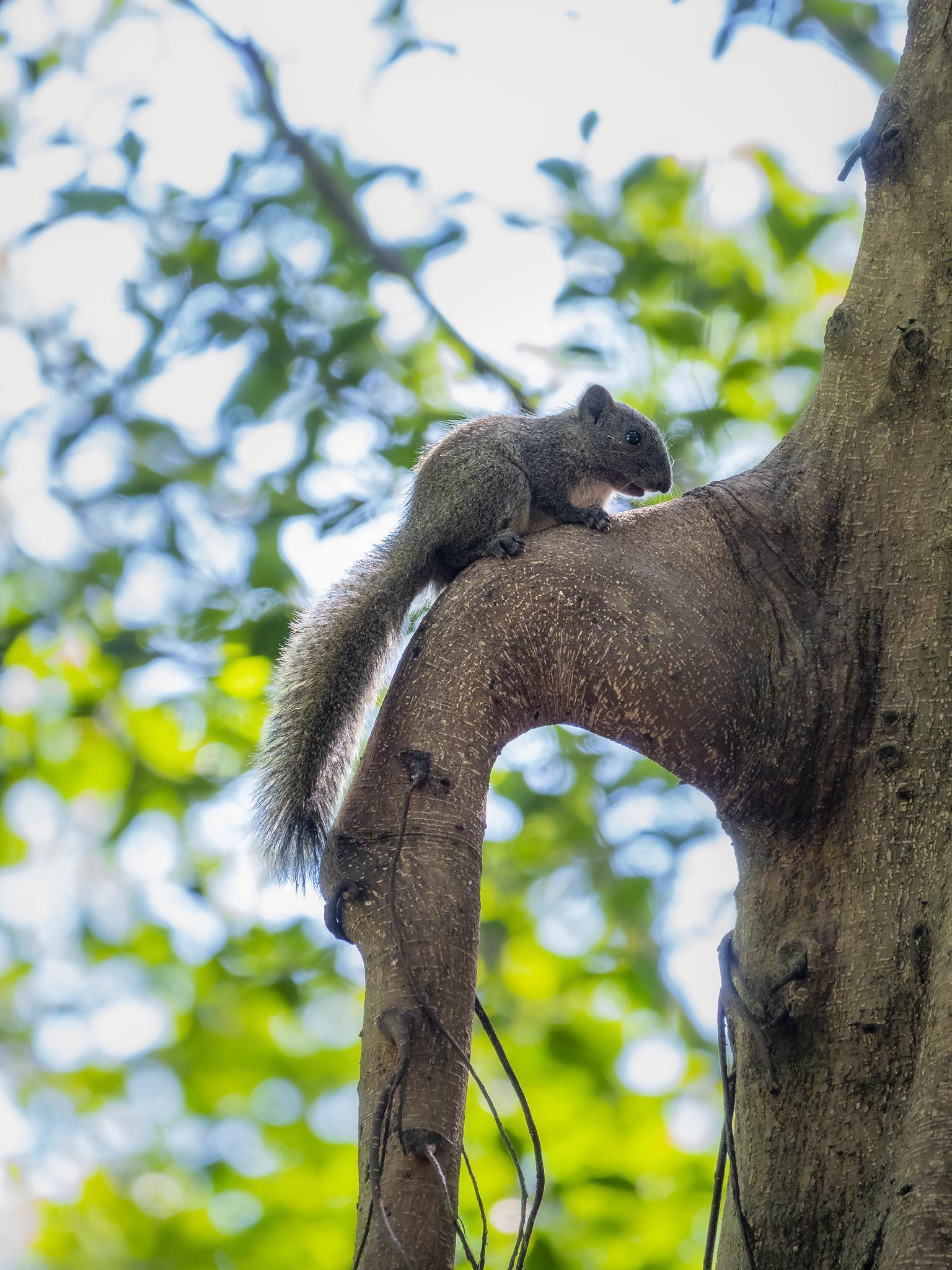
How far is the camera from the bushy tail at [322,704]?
1.52 meters

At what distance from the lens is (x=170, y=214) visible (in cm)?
314

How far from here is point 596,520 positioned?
61.7 inches

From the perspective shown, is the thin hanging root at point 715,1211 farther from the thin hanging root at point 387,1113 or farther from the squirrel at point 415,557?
the squirrel at point 415,557

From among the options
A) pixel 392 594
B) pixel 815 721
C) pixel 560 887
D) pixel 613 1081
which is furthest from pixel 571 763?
pixel 815 721

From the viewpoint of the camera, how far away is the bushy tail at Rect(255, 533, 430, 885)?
1519 millimetres

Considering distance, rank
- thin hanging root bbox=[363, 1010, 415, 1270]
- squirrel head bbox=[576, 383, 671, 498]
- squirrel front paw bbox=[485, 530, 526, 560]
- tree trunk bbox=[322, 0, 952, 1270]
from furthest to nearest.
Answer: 1. squirrel head bbox=[576, 383, 671, 498]
2. squirrel front paw bbox=[485, 530, 526, 560]
3. tree trunk bbox=[322, 0, 952, 1270]
4. thin hanging root bbox=[363, 1010, 415, 1270]

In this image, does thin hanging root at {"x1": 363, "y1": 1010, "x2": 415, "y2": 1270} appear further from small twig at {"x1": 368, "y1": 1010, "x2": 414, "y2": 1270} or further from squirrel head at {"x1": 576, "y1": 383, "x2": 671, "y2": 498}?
squirrel head at {"x1": 576, "y1": 383, "x2": 671, "y2": 498}

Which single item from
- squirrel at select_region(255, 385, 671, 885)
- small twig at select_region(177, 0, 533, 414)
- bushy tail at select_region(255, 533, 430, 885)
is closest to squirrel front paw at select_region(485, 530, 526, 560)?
squirrel at select_region(255, 385, 671, 885)

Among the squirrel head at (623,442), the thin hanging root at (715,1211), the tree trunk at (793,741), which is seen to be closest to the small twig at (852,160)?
the tree trunk at (793,741)

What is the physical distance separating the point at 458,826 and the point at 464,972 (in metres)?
0.16

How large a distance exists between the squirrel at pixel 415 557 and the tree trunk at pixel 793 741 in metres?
0.20

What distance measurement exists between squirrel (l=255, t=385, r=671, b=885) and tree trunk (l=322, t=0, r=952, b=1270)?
20cm

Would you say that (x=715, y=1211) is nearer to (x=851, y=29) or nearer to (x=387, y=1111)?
(x=387, y=1111)

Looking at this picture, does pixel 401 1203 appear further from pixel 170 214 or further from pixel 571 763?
pixel 170 214
